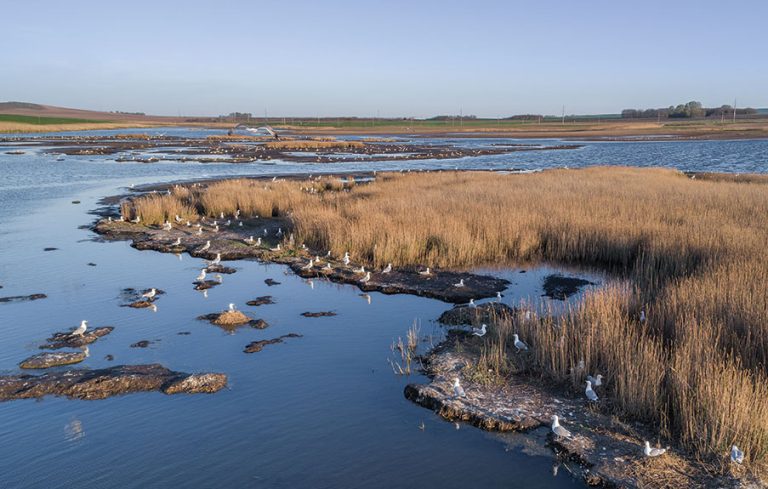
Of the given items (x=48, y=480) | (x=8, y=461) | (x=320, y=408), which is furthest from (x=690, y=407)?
(x=8, y=461)

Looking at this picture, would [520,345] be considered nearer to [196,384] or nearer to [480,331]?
[480,331]

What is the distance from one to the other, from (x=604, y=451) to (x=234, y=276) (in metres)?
12.4

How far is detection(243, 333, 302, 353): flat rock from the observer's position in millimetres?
11789

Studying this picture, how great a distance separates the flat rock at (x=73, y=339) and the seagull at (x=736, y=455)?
1118cm

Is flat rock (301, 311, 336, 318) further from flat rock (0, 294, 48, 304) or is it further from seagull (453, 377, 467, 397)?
flat rock (0, 294, 48, 304)

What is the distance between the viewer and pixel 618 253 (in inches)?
690

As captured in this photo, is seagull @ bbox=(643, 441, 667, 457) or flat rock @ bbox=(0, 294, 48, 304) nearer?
seagull @ bbox=(643, 441, 667, 457)

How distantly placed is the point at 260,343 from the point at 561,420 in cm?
617

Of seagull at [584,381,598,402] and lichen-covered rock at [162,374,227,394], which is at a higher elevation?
seagull at [584,381,598,402]

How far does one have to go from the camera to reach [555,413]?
8742mm

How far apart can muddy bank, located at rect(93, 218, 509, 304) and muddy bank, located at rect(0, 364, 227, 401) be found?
612 cm

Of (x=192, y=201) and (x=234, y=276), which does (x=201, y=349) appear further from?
(x=192, y=201)

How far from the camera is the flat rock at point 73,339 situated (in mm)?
11922

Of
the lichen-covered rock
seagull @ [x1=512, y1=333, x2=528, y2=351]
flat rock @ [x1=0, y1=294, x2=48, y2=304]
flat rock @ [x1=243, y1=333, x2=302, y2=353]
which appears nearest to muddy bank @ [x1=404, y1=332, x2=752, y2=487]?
seagull @ [x1=512, y1=333, x2=528, y2=351]
